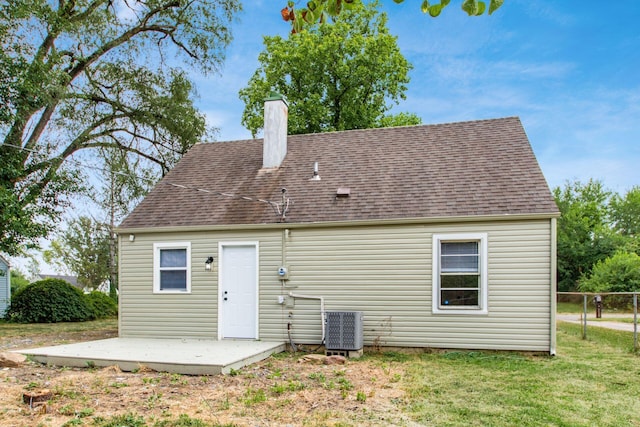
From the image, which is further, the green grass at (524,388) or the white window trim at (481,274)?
the white window trim at (481,274)

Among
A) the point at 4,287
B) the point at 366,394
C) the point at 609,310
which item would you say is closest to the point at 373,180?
the point at 366,394

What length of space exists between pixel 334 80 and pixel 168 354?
18129 millimetres

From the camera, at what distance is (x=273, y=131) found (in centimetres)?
1178

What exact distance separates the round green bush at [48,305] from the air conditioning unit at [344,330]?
12.2 meters

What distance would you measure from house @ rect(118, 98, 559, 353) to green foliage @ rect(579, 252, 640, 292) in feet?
56.8

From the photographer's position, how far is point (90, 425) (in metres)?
4.69

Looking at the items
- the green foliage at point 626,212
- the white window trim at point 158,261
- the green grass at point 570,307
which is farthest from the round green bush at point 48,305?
the green foliage at point 626,212

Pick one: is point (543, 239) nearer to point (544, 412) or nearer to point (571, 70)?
point (544, 412)

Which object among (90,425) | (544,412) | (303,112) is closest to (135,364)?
(90,425)

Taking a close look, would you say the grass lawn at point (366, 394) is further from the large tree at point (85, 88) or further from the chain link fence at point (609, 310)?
the large tree at point (85, 88)

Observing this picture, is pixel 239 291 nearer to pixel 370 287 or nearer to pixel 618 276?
pixel 370 287

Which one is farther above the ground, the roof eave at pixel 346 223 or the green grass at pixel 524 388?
the roof eave at pixel 346 223

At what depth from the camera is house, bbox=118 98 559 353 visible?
28.6ft

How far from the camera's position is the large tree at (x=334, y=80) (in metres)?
22.9
